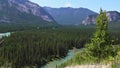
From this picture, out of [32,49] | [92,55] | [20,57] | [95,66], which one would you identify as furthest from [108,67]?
[32,49]

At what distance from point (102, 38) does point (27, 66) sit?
257 feet

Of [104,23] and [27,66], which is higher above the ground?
[104,23]

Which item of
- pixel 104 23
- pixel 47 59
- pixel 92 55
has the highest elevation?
pixel 104 23

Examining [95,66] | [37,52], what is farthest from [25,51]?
[95,66]

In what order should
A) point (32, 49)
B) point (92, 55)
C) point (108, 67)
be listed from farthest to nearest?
point (32, 49)
point (92, 55)
point (108, 67)

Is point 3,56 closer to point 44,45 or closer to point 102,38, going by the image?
point 44,45

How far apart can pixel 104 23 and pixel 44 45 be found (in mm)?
121314

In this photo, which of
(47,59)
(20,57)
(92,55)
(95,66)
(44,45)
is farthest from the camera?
(44,45)

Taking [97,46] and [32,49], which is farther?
[32,49]

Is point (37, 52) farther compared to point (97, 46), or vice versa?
point (37, 52)

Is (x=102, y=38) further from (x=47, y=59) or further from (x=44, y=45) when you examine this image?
(x=44, y=45)

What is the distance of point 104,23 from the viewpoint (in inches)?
1672

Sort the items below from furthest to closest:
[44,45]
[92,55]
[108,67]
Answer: [44,45] < [92,55] < [108,67]

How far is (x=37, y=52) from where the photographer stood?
142875 mm
